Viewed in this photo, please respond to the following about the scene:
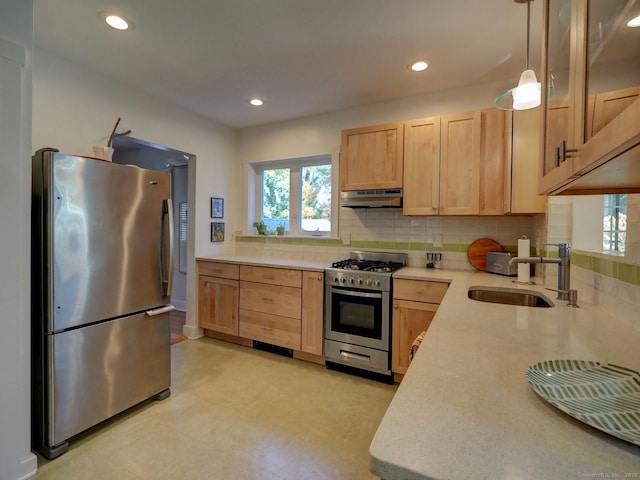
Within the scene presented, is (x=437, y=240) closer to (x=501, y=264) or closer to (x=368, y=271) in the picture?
(x=501, y=264)

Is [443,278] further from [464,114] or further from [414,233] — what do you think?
[464,114]

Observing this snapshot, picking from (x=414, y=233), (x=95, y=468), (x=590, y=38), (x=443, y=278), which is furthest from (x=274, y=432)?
(x=590, y=38)

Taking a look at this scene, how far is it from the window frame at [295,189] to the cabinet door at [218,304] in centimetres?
96

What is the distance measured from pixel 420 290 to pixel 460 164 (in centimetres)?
108

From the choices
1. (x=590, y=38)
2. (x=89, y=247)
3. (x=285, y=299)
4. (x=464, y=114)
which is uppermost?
(x=464, y=114)

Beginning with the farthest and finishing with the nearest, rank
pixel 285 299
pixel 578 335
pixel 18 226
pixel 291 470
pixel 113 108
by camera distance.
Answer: pixel 285 299, pixel 113 108, pixel 291 470, pixel 18 226, pixel 578 335

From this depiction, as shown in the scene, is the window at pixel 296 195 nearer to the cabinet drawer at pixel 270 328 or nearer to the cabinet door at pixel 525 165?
the cabinet drawer at pixel 270 328

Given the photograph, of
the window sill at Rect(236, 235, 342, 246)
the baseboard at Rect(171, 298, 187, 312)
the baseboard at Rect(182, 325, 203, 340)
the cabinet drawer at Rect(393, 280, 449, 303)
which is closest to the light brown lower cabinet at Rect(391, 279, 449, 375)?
the cabinet drawer at Rect(393, 280, 449, 303)

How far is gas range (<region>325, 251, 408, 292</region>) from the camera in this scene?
255cm

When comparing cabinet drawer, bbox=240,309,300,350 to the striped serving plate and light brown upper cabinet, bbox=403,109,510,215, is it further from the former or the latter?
the striped serving plate

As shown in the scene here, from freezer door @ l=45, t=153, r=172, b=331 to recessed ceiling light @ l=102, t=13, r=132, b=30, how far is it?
88 cm

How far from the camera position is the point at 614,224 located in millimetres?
1402

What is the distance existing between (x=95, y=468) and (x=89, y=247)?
121cm

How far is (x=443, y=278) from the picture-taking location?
2357mm
